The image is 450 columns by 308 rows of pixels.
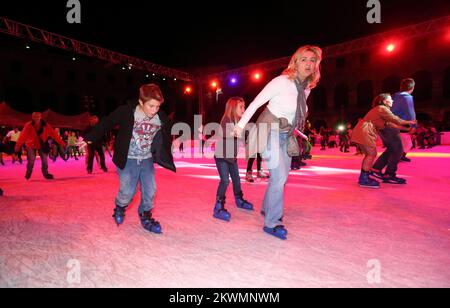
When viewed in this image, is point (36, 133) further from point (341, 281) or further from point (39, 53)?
point (39, 53)

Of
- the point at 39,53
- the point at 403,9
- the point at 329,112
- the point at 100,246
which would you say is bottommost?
the point at 100,246

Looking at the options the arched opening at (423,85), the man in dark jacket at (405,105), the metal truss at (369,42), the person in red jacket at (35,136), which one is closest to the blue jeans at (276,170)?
the man in dark jacket at (405,105)

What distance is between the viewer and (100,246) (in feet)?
8.26

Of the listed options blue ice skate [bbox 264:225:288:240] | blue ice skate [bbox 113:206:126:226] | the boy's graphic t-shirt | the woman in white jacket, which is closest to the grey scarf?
the woman in white jacket

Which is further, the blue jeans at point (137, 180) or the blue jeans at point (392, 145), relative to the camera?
the blue jeans at point (392, 145)

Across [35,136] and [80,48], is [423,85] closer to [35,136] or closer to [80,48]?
[80,48]

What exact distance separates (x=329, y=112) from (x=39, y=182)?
98.2ft

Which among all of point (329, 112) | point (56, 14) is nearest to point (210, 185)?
point (56, 14)

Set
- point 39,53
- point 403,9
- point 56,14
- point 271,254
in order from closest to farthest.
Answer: point 271,254 < point 56,14 < point 403,9 < point 39,53

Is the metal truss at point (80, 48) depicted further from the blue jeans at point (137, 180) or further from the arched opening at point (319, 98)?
the arched opening at point (319, 98)

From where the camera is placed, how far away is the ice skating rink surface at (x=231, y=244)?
6.30 ft

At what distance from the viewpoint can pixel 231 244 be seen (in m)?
2.54

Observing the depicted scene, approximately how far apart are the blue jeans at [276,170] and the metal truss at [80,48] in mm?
13951

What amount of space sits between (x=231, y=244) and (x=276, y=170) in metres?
0.75
